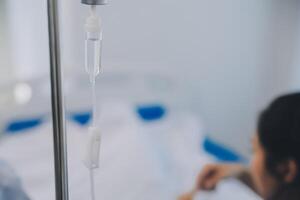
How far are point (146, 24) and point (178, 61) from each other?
197mm

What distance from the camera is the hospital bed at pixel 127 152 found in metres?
0.84

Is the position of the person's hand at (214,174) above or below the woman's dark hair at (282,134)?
below

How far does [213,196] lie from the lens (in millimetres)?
822

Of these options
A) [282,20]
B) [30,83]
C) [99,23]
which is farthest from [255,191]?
[30,83]

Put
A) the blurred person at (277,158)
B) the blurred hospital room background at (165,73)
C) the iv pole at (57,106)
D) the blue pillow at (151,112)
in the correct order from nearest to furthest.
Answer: the iv pole at (57,106)
the blurred person at (277,158)
the blurred hospital room background at (165,73)
the blue pillow at (151,112)

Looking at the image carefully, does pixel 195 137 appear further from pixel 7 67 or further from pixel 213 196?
pixel 7 67

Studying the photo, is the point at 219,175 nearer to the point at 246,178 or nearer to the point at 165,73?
the point at 246,178

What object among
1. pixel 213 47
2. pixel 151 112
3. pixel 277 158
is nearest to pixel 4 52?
pixel 151 112

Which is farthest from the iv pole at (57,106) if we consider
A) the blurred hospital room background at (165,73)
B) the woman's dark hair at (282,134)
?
the blurred hospital room background at (165,73)

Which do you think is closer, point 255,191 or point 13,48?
point 255,191

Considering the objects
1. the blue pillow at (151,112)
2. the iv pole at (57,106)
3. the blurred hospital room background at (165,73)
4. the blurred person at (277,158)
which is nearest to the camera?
the iv pole at (57,106)

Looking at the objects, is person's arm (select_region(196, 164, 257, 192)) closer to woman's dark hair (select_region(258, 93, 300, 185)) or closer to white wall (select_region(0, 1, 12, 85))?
woman's dark hair (select_region(258, 93, 300, 185))

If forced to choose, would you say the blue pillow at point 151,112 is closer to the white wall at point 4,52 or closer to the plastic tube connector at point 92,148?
the white wall at point 4,52

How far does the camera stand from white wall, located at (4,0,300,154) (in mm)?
1443
